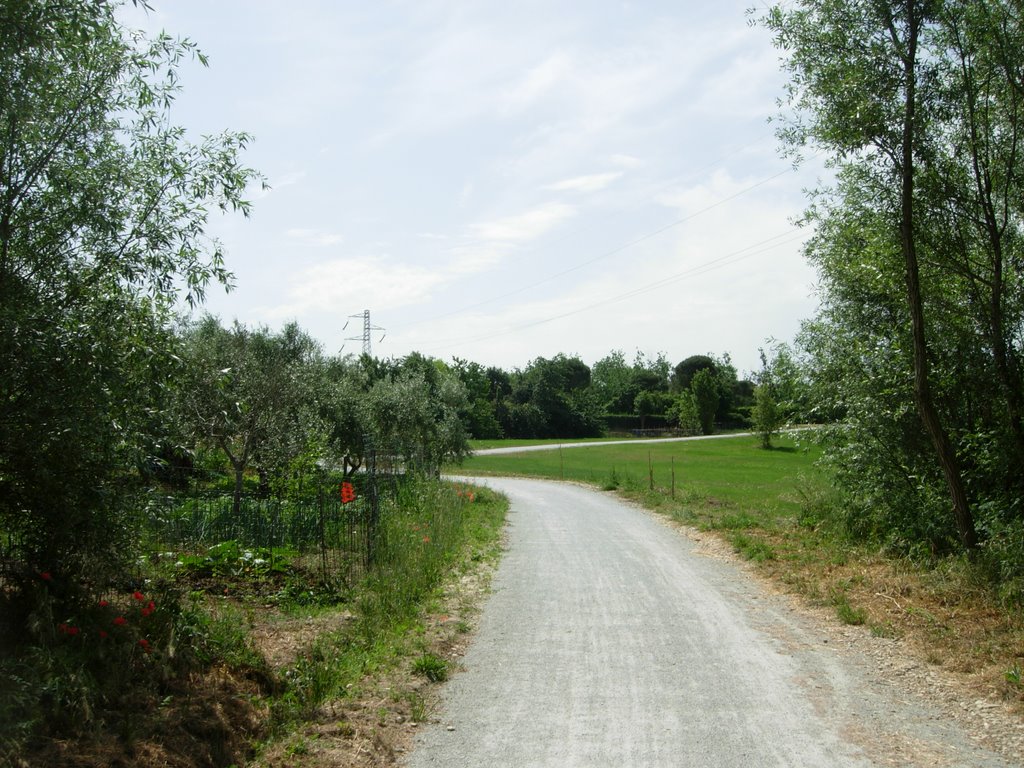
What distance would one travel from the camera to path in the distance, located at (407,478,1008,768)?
5.12 m

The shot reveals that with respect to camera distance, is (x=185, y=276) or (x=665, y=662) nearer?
(x=185, y=276)

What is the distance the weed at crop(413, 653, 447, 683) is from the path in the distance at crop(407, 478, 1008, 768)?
21 centimetres

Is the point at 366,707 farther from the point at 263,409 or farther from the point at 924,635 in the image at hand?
the point at 263,409

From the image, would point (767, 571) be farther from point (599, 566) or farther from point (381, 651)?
point (381, 651)

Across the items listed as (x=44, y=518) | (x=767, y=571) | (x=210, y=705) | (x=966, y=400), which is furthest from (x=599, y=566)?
(x=44, y=518)

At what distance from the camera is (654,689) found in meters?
6.35

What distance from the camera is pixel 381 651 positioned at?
7.26 metres

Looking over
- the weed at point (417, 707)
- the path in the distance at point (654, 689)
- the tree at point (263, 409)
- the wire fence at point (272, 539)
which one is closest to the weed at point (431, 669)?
the path in the distance at point (654, 689)

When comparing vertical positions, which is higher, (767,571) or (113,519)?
(113,519)

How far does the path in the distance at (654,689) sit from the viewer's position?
5117 millimetres

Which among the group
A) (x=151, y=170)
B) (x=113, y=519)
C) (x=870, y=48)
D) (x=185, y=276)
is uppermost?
(x=870, y=48)

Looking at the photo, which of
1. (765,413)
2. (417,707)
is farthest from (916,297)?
(765,413)

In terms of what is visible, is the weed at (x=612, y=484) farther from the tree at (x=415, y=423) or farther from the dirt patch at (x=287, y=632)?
the dirt patch at (x=287, y=632)

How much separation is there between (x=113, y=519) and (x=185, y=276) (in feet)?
7.02
